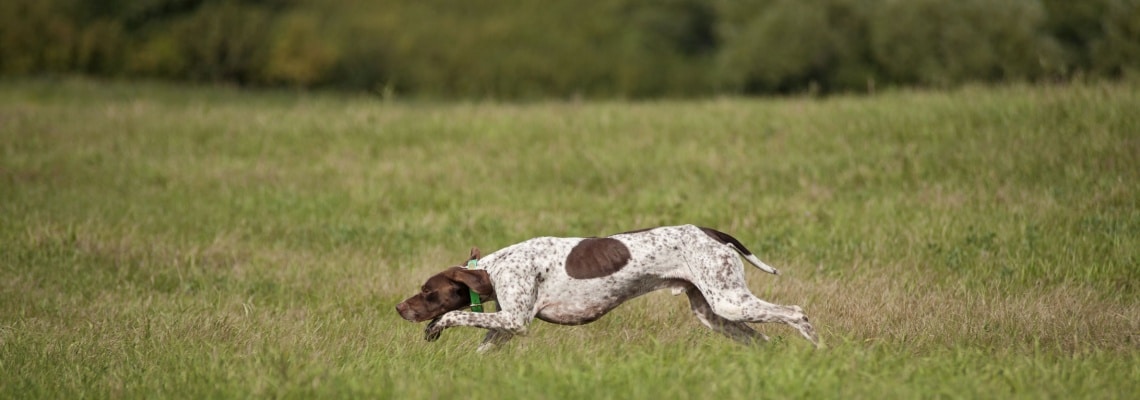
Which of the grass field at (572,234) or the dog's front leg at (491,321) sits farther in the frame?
the dog's front leg at (491,321)

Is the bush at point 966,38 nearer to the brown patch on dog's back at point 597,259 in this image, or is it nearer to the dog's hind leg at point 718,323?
the dog's hind leg at point 718,323

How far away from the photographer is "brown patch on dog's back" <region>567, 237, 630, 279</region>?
6.12 meters

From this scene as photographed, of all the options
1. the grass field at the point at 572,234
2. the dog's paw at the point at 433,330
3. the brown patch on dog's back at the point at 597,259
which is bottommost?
the grass field at the point at 572,234

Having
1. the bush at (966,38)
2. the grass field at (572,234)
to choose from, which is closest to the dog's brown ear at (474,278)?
the grass field at (572,234)

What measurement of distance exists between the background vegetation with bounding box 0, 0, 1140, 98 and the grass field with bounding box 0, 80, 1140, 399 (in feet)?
49.4

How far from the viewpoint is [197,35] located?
33.5 m

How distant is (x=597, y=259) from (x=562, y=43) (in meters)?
34.2

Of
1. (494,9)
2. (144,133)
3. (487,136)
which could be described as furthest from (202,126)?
(494,9)

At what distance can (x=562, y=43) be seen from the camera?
3981cm

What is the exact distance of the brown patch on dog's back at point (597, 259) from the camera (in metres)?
6.12

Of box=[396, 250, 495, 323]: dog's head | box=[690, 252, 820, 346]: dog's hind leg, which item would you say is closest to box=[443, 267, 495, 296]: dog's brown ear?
box=[396, 250, 495, 323]: dog's head

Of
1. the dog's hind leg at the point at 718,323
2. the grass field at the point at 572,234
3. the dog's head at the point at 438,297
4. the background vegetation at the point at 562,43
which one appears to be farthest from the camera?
the background vegetation at the point at 562,43

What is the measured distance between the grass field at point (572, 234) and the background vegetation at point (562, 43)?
15.1m

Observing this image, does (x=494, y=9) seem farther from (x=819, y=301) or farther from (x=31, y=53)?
(x=819, y=301)
